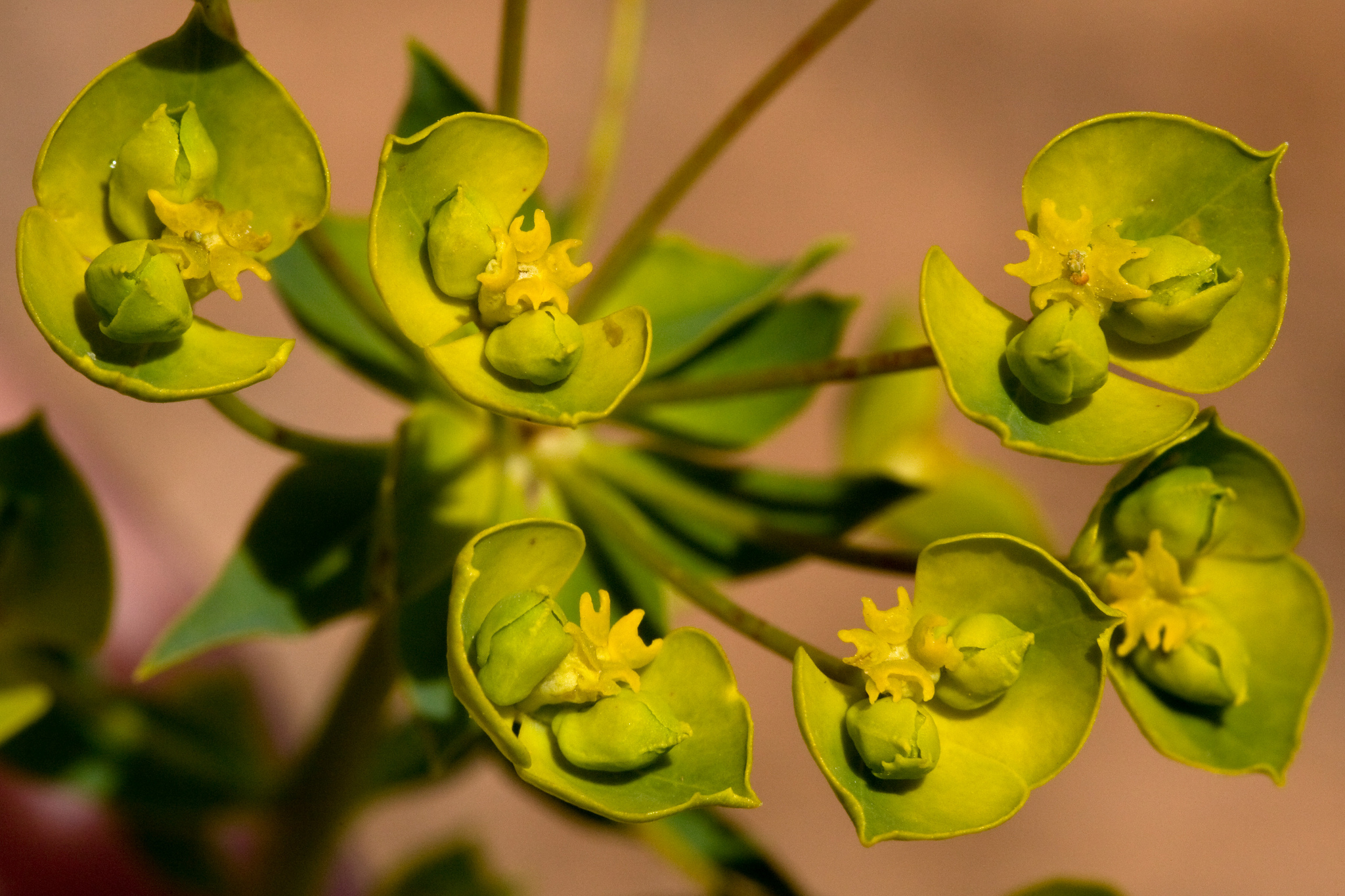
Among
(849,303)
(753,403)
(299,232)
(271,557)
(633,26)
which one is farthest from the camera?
(633,26)

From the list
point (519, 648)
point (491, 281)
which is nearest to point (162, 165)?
point (491, 281)

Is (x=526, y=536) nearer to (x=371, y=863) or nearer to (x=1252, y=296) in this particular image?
(x=1252, y=296)

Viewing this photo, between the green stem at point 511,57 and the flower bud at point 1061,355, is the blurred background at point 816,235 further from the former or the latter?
the flower bud at point 1061,355

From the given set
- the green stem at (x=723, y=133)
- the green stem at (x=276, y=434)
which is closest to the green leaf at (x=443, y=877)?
the green stem at (x=276, y=434)

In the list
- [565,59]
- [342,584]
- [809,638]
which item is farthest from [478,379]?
[565,59]

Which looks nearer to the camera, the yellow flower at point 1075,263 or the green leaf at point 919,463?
the yellow flower at point 1075,263

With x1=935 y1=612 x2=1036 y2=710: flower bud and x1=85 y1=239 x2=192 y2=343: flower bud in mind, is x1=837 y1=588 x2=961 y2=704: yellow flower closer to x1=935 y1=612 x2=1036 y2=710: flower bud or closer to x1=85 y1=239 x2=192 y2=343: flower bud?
x1=935 y1=612 x2=1036 y2=710: flower bud

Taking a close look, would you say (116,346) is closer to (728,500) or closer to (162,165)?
(162,165)
